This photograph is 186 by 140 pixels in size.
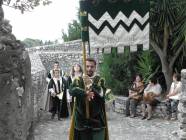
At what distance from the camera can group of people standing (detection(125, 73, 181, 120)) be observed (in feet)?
45.3

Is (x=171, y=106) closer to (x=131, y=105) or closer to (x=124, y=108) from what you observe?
(x=131, y=105)

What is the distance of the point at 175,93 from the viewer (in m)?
13.8

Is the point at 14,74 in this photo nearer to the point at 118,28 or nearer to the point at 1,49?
the point at 1,49

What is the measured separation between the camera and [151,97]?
14.2 m

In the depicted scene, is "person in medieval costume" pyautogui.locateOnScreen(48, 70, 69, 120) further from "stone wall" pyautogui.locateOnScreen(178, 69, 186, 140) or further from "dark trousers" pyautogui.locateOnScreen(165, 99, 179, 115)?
"stone wall" pyautogui.locateOnScreen(178, 69, 186, 140)

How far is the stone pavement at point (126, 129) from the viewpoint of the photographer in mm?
11836

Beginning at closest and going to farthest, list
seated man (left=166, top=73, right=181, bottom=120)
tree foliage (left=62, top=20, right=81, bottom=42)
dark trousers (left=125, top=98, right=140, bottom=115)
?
seated man (left=166, top=73, right=181, bottom=120) → dark trousers (left=125, top=98, right=140, bottom=115) → tree foliage (left=62, top=20, right=81, bottom=42)

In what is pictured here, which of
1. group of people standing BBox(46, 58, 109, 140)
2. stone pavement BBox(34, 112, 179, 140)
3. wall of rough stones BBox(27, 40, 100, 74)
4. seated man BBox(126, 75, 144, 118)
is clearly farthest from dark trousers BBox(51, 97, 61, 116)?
wall of rough stones BBox(27, 40, 100, 74)

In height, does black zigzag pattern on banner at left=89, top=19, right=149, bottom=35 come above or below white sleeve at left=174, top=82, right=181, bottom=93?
above

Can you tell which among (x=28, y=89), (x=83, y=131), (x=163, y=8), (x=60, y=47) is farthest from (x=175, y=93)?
(x=60, y=47)

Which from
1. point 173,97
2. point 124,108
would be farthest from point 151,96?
point 124,108

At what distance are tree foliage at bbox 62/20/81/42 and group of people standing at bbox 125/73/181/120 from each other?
11.2 meters

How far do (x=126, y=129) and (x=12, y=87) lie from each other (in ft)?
34.2

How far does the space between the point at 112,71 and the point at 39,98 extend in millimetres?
4211
